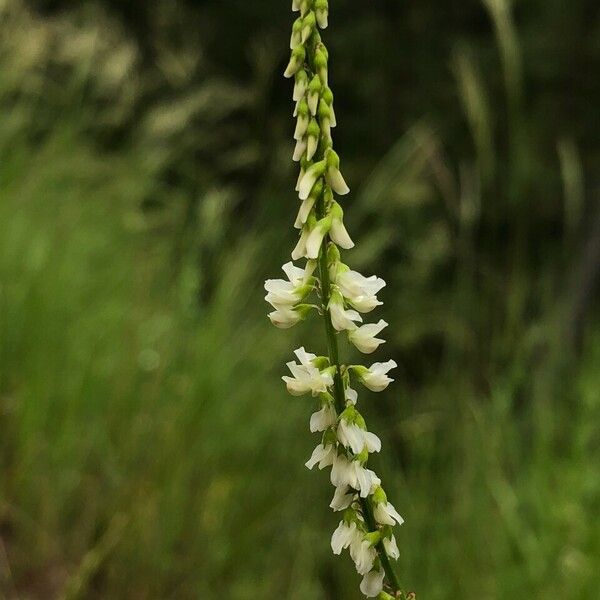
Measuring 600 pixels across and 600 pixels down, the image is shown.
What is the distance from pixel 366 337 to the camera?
0.91m

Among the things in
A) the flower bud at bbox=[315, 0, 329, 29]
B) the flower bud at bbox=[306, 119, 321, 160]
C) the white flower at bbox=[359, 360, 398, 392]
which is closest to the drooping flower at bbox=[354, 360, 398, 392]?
the white flower at bbox=[359, 360, 398, 392]

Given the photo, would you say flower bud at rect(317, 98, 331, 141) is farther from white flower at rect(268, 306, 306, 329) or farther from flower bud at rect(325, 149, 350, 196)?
white flower at rect(268, 306, 306, 329)

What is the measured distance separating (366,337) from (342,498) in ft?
0.52

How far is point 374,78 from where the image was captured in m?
7.63

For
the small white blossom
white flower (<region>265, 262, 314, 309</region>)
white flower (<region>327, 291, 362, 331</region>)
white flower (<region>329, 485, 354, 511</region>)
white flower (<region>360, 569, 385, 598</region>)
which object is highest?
white flower (<region>265, 262, 314, 309</region>)

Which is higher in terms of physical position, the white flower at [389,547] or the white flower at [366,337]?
the white flower at [366,337]

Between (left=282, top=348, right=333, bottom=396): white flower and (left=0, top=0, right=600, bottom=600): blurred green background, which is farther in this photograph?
(left=0, top=0, right=600, bottom=600): blurred green background

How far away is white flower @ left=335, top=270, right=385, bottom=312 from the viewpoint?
87cm

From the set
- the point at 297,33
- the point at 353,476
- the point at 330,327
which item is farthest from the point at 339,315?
the point at 297,33

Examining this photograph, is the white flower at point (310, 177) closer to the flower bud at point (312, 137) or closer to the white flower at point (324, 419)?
the flower bud at point (312, 137)

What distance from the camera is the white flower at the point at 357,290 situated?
0.87 meters

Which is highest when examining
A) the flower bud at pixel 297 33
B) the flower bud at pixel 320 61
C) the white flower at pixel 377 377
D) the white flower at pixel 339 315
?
the flower bud at pixel 297 33

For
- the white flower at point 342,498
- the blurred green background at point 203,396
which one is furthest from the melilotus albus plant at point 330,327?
the blurred green background at point 203,396

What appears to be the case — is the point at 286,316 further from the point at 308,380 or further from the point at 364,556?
the point at 364,556
